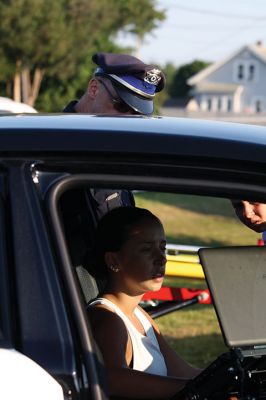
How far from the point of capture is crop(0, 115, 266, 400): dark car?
2.50m

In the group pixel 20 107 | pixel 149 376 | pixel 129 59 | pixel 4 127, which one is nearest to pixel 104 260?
pixel 149 376

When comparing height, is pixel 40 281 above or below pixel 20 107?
above

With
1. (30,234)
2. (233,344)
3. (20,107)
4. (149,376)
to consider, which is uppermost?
(30,234)

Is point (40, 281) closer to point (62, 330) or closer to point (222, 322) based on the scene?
point (62, 330)

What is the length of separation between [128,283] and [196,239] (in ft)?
50.5

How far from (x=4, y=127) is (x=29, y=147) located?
158 millimetres

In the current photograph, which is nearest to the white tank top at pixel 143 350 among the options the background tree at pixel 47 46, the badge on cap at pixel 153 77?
the badge on cap at pixel 153 77

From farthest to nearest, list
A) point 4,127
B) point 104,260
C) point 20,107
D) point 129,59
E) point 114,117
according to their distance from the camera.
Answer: point 20,107 < point 129,59 < point 104,260 < point 114,117 < point 4,127

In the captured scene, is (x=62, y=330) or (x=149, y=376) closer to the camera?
(x=62, y=330)

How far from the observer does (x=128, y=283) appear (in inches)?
126

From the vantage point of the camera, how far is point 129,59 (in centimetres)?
501

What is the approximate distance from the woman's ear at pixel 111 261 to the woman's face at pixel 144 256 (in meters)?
0.01

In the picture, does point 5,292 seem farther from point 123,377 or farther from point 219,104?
point 219,104

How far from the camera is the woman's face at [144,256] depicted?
3115 mm
